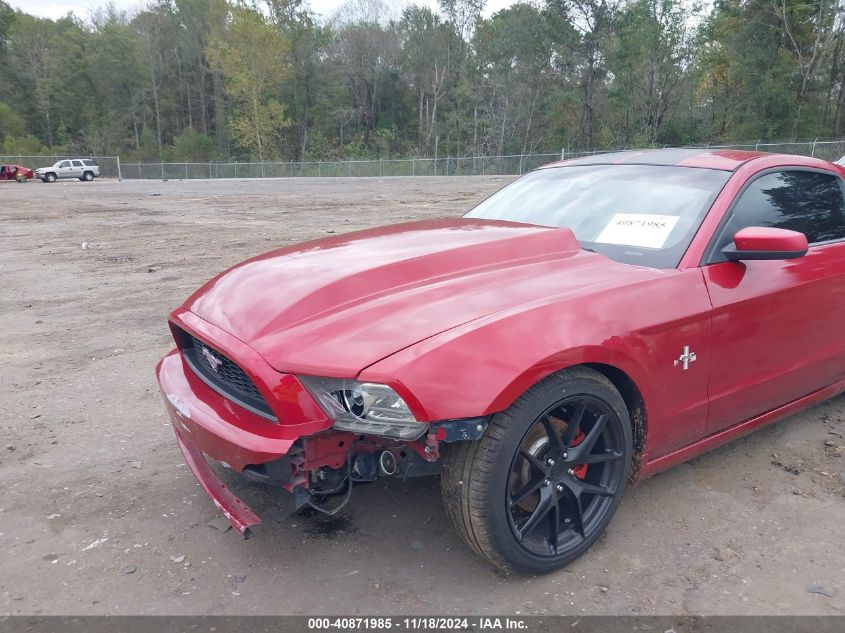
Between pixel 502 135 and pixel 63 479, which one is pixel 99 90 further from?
pixel 63 479

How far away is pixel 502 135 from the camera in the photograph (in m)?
58.8

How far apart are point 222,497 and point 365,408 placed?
807 mm

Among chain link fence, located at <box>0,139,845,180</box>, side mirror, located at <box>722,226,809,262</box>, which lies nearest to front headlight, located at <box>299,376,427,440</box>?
side mirror, located at <box>722,226,809,262</box>

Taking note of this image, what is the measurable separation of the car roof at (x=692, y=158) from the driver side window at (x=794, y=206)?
12cm

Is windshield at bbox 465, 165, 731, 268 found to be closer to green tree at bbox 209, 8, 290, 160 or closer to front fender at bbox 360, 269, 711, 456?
front fender at bbox 360, 269, 711, 456

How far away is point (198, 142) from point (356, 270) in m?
72.9

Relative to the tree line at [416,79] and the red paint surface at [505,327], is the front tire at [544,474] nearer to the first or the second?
the red paint surface at [505,327]

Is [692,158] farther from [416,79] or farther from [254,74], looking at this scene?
[416,79]


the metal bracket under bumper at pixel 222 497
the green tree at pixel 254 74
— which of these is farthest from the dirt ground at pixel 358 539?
the green tree at pixel 254 74

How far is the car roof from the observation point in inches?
127

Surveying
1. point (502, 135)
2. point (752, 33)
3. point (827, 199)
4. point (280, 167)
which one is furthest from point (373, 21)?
point (827, 199)

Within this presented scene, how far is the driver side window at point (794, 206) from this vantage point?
3045mm

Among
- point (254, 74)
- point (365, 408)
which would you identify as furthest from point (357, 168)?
point (365, 408)

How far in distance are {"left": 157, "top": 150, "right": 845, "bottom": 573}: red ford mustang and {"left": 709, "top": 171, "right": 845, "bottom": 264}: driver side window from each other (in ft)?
0.04
